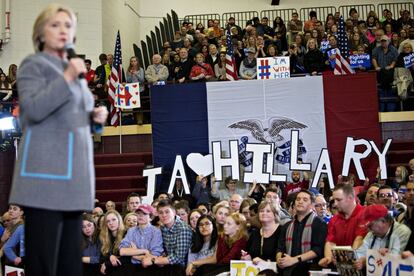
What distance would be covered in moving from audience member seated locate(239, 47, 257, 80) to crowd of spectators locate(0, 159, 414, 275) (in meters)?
4.79

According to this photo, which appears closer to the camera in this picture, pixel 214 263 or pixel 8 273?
pixel 214 263

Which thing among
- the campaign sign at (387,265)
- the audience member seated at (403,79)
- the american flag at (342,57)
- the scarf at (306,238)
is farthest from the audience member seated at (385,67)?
the campaign sign at (387,265)

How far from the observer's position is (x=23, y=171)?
7.95ft

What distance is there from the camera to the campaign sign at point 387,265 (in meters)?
5.45

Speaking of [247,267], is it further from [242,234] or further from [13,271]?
[13,271]

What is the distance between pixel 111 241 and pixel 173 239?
2.91ft

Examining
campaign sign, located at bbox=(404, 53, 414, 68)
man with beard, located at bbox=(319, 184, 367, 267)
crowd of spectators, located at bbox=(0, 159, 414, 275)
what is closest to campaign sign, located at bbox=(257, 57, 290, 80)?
campaign sign, located at bbox=(404, 53, 414, 68)

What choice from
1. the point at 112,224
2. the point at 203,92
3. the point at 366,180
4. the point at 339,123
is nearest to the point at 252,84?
the point at 203,92

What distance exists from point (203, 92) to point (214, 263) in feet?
19.5

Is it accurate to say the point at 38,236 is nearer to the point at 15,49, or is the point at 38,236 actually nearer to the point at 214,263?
the point at 214,263

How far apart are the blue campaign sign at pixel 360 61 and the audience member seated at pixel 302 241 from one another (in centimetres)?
719

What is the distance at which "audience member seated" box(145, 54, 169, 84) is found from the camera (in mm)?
14055

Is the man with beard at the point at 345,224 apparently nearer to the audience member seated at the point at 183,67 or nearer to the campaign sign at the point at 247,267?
the campaign sign at the point at 247,267

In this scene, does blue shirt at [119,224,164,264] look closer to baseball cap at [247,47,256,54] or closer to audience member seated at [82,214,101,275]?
audience member seated at [82,214,101,275]
